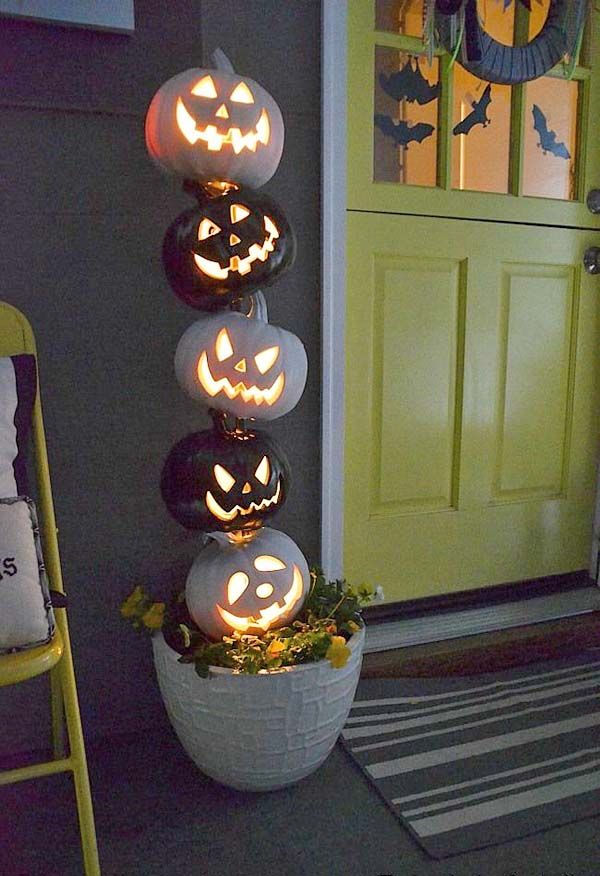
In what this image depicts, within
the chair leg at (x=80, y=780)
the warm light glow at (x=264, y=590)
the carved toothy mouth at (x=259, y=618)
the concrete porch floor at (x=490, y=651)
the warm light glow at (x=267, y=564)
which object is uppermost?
the warm light glow at (x=267, y=564)

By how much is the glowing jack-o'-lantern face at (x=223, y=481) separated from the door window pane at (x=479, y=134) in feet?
3.23

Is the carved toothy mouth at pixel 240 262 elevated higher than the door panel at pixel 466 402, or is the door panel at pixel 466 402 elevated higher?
the carved toothy mouth at pixel 240 262

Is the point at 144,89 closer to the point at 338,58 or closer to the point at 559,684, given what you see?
the point at 338,58

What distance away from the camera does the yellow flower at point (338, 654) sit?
3.61 feet

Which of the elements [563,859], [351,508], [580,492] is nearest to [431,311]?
[351,508]

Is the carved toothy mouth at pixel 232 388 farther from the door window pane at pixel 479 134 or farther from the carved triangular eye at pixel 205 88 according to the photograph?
the door window pane at pixel 479 134

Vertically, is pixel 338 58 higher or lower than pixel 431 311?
higher

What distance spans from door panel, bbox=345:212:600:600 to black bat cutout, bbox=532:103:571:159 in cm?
21

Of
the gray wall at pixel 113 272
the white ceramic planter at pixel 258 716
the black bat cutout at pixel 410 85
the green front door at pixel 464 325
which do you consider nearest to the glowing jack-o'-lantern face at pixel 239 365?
the gray wall at pixel 113 272

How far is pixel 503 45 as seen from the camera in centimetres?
147

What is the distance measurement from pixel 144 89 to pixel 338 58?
405 mm

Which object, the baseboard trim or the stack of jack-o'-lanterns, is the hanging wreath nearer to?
the stack of jack-o'-lanterns

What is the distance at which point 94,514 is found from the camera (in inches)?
50.8

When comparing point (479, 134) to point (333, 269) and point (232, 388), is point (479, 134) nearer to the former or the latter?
point (333, 269)
